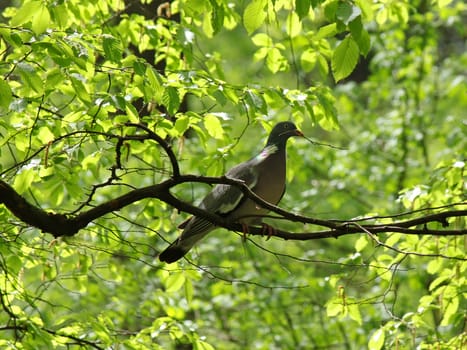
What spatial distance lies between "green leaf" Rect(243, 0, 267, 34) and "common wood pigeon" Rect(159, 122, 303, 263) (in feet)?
4.31

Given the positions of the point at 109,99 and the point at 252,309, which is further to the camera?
the point at 252,309

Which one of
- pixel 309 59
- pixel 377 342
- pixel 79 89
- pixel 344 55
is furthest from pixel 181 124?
pixel 377 342

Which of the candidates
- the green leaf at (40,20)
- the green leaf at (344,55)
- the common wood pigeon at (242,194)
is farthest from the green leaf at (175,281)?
the green leaf at (344,55)

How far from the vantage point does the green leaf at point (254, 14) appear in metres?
2.96

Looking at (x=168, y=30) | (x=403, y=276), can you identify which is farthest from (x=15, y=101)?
(x=403, y=276)

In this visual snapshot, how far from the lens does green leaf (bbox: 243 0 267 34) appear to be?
9.70 ft

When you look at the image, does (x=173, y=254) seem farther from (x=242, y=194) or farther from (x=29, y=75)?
(x=29, y=75)

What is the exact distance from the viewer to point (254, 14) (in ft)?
9.80

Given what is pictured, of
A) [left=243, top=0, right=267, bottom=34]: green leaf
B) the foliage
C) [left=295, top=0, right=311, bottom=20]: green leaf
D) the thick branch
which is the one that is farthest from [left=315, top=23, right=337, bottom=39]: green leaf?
the thick branch

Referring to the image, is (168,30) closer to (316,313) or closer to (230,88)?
(230,88)

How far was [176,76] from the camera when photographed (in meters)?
3.66

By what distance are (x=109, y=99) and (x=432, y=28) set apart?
5.65 meters

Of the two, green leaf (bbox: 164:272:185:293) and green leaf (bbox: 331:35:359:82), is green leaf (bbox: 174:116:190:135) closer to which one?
green leaf (bbox: 164:272:185:293)

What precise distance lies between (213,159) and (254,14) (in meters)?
1.46
